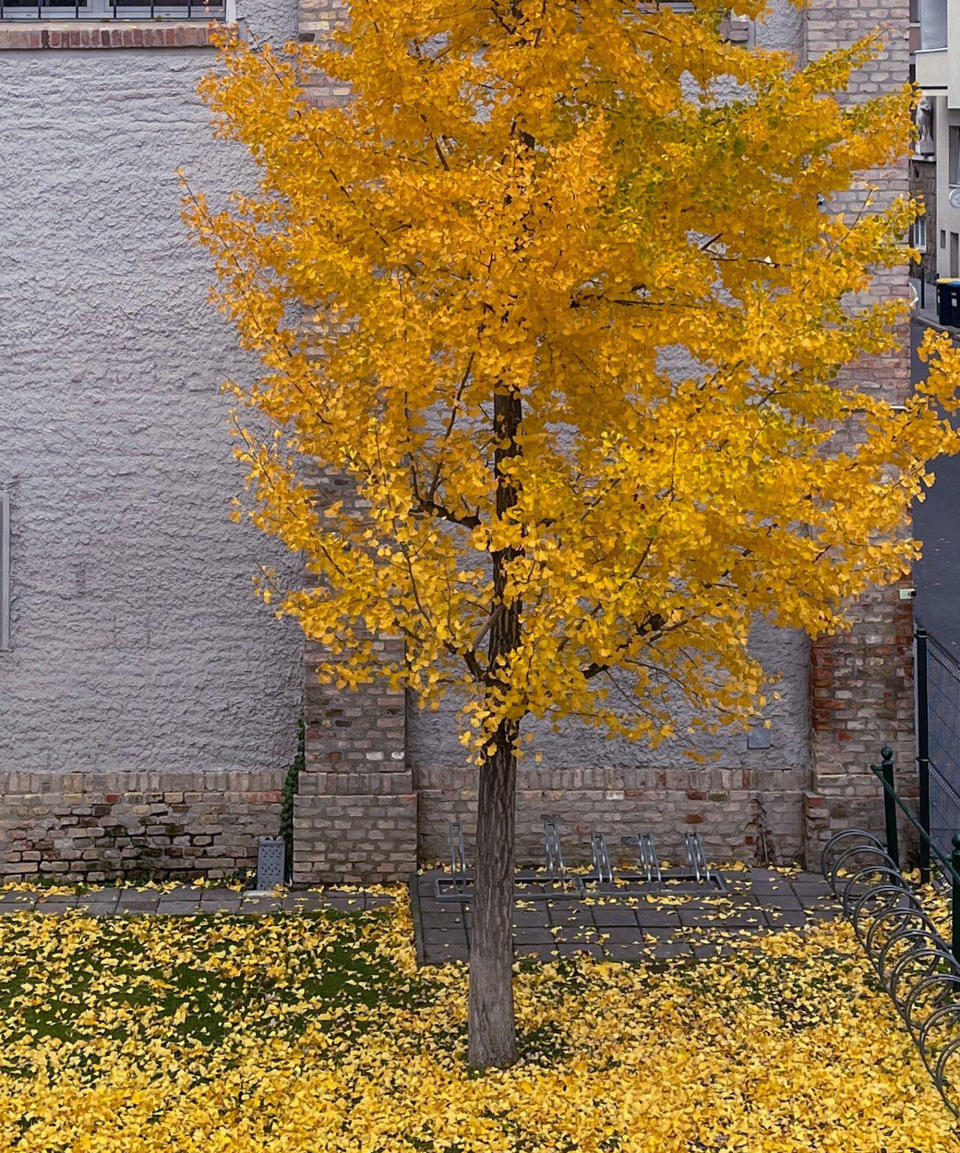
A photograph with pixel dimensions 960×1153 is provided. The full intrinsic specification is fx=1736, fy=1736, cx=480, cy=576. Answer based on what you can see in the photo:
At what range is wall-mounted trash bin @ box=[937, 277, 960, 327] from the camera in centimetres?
3109

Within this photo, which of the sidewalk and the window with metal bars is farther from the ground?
the window with metal bars

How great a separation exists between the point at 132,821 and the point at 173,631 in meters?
1.28

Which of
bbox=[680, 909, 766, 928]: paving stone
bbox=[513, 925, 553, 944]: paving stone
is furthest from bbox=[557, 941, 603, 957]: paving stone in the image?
bbox=[680, 909, 766, 928]: paving stone

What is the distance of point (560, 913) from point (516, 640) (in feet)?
9.67

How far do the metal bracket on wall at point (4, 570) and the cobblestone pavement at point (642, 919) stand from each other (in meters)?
3.15

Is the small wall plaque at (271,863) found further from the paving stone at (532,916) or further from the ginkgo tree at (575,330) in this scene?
the ginkgo tree at (575,330)

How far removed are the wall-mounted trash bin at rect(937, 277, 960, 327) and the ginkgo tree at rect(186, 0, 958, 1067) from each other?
77.8ft

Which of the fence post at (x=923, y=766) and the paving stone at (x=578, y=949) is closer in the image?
the paving stone at (x=578, y=949)

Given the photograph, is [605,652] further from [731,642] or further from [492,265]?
[492,265]

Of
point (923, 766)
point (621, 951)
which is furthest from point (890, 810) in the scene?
point (621, 951)

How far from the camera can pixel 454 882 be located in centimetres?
1113

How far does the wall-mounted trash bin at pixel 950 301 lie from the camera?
1224 inches

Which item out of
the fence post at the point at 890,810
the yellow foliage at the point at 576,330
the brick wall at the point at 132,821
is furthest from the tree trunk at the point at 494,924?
the fence post at the point at 890,810

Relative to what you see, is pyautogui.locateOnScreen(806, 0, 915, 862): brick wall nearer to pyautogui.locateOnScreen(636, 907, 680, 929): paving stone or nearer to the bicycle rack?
pyautogui.locateOnScreen(636, 907, 680, 929): paving stone
